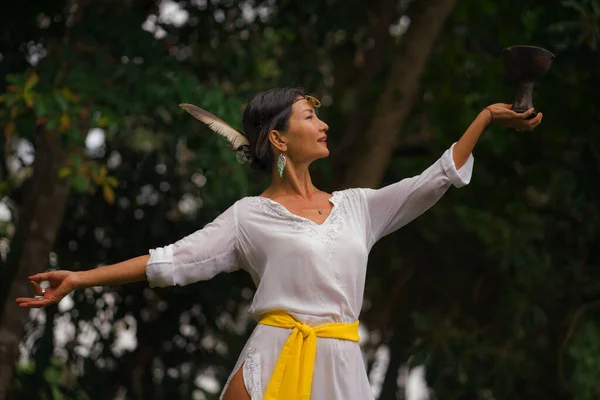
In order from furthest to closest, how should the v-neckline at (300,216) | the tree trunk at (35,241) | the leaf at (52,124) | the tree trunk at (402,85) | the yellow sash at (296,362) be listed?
the tree trunk at (402,85)
the tree trunk at (35,241)
the leaf at (52,124)
the v-neckline at (300,216)
the yellow sash at (296,362)

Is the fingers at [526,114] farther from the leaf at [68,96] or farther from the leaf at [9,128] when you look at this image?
the leaf at [9,128]

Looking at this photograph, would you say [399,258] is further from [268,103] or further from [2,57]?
[268,103]

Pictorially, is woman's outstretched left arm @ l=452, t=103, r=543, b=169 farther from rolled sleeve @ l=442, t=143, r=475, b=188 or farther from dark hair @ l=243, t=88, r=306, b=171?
dark hair @ l=243, t=88, r=306, b=171

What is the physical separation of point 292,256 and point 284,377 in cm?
38

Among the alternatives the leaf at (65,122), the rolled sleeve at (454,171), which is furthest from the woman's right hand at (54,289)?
the leaf at (65,122)

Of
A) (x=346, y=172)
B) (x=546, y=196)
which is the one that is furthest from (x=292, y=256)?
(x=546, y=196)

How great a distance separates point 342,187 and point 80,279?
4.08 metres

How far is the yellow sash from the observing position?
400cm

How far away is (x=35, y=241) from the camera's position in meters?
7.79

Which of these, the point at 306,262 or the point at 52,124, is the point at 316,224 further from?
the point at 52,124

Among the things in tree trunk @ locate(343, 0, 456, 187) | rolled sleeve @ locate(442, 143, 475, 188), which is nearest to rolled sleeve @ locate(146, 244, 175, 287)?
rolled sleeve @ locate(442, 143, 475, 188)

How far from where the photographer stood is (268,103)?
169 inches

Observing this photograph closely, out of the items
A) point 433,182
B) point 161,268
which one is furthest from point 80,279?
point 433,182

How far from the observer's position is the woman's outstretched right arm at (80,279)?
13.2 ft
